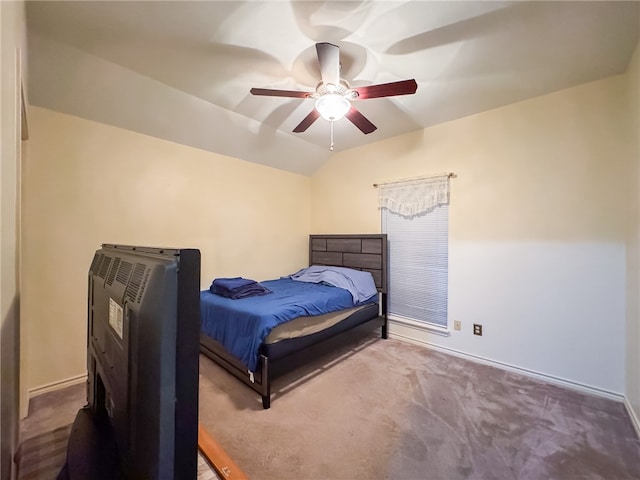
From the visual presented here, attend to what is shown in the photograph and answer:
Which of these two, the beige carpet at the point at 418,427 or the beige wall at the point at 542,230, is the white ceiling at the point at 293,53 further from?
the beige carpet at the point at 418,427

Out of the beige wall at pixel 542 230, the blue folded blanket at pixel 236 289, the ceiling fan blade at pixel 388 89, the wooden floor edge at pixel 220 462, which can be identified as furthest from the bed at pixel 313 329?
the ceiling fan blade at pixel 388 89

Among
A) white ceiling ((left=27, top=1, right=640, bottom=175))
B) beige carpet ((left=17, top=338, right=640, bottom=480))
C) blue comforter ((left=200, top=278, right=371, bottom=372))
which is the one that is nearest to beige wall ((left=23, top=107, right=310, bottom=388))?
white ceiling ((left=27, top=1, right=640, bottom=175))

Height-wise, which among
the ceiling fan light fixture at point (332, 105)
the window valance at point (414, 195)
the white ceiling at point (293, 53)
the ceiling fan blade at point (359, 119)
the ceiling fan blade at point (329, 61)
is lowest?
the window valance at point (414, 195)

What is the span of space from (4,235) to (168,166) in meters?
2.17

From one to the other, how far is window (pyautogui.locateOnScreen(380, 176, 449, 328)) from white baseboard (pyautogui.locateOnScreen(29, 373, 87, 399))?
3.28m

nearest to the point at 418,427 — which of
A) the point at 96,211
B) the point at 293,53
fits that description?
the point at 293,53

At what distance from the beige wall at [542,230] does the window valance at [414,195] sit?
13 centimetres

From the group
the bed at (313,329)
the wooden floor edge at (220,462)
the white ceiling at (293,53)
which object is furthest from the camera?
the bed at (313,329)

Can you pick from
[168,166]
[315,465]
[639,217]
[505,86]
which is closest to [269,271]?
A: [168,166]

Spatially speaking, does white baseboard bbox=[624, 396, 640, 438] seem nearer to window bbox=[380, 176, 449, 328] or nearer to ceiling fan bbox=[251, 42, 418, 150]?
window bbox=[380, 176, 449, 328]

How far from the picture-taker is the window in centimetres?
315

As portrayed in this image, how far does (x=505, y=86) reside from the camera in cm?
241

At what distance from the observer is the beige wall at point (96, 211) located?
2.28 m

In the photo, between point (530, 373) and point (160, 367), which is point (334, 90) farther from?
point (530, 373)
